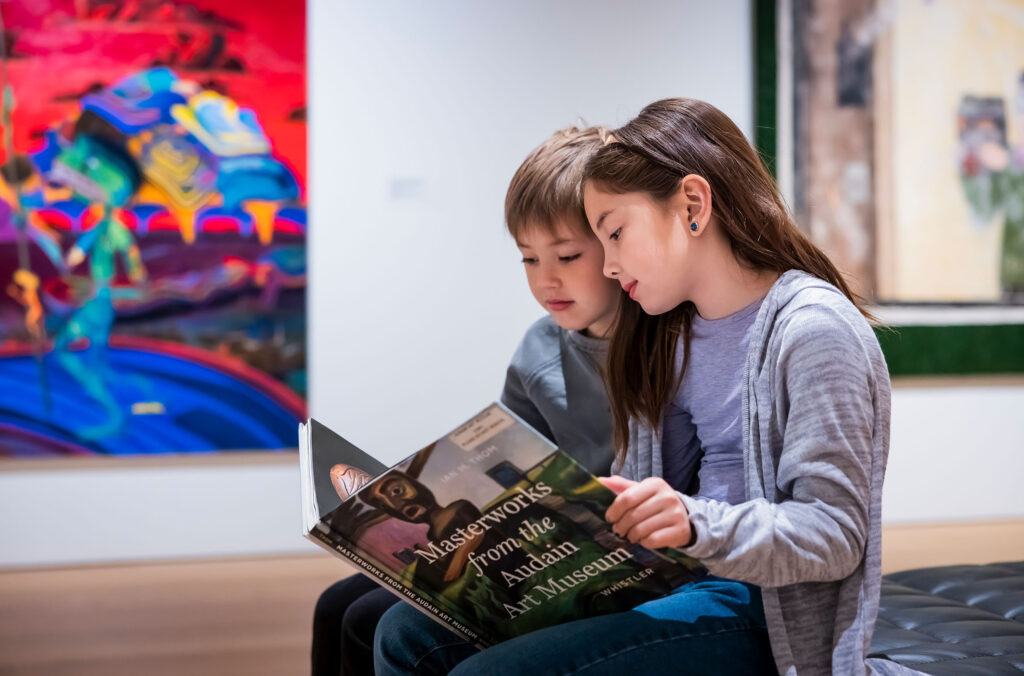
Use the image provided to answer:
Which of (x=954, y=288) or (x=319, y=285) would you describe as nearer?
(x=319, y=285)

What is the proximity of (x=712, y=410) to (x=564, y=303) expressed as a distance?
0.40m

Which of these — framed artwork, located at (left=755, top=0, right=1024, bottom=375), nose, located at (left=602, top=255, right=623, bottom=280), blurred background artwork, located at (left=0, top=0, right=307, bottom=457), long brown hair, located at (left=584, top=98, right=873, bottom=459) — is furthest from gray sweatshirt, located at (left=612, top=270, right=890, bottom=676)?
framed artwork, located at (left=755, top=0, right=1024, bottom=375)

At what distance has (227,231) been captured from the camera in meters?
3.69

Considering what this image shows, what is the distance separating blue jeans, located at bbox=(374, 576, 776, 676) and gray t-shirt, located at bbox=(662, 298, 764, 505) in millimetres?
152

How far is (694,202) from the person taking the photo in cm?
124

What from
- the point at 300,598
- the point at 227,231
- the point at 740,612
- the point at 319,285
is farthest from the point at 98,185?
the point at 740,612

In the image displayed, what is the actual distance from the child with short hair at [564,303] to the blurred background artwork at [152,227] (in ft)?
7.17

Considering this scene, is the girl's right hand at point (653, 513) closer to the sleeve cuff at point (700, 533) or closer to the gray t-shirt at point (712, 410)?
the sleeve cuff at point (700, 533)

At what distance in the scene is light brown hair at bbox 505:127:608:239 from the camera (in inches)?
63.3

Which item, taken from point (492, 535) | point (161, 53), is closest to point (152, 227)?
point (161, 53)

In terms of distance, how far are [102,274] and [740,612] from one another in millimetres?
3061

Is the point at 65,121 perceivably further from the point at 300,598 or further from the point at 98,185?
the point at 300,598

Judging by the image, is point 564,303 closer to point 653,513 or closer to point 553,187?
point 553,187

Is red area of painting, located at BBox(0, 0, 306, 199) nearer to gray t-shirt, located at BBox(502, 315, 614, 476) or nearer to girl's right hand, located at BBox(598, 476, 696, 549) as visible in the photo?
gray t-shirt, located at BBox(502, 315, 614, 476)
